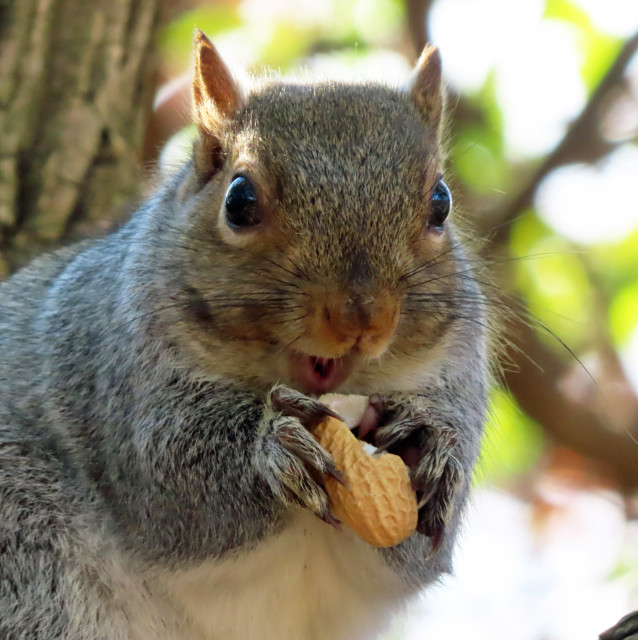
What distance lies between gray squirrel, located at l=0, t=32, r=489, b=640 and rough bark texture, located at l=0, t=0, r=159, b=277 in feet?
3.39

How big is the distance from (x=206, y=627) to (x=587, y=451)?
165 centimetres

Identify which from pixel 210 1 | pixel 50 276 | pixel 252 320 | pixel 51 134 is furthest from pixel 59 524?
pixel 210 1

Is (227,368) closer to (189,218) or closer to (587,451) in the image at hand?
(189,218)

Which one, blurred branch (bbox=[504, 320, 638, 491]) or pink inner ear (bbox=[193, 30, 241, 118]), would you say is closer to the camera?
pink inner ear (bbox=[193, 30, 241, 118])

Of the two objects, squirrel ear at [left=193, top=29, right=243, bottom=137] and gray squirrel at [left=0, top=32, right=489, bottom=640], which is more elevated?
squirrel ear at [left=193, top=29, right=243, bottom=137]

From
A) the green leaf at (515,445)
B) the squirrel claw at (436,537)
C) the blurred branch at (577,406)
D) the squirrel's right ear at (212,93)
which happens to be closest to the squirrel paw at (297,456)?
the squirrel claw at (436,537)

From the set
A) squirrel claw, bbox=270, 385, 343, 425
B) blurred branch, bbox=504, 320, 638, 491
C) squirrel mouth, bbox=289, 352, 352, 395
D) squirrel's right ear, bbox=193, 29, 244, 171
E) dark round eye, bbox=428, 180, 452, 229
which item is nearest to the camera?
squirrel claw, bbox=270, 385, 343, 425

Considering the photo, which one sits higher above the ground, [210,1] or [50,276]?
[210,1]

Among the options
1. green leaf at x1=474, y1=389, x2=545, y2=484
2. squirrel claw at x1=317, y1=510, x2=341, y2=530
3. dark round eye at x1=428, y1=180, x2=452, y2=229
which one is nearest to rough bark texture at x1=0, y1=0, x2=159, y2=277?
dark round eye at x1=428, y1=180, x2=452, y2=229

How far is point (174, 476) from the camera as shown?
237 cm

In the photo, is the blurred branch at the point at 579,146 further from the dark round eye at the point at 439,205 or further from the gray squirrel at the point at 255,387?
the dark round eye at the point at 439,205

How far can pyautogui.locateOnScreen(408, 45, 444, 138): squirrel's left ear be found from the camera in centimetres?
269

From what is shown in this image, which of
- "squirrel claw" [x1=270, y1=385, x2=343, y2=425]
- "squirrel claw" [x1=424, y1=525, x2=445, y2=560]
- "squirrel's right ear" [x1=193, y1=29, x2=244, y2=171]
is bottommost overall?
"squirrel claw" [x1=424, y1=525, x2=445, y2=560]

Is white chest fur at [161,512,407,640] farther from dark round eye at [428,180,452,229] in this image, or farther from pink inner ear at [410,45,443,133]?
pink inner ear at [410,45,443,133]
